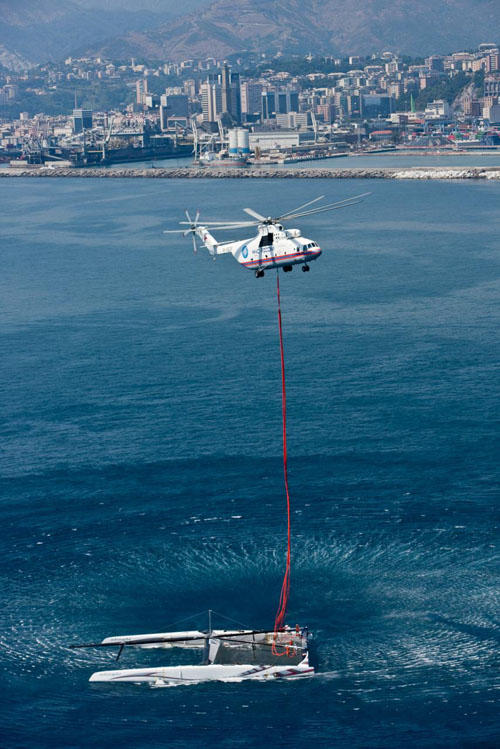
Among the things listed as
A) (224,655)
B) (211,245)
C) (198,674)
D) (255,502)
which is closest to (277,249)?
(211,245)

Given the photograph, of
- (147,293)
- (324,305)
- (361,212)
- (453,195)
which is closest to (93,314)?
(147,293)

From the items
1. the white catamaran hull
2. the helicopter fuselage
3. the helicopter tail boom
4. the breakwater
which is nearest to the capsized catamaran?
the white catamaran hull

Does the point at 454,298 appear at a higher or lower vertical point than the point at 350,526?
higher

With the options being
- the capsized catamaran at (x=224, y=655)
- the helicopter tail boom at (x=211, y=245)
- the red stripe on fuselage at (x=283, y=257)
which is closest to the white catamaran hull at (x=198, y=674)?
the capsized catamaran at (x=224, y=655)

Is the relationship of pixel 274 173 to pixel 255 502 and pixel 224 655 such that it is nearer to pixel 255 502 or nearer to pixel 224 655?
pixel 255 502

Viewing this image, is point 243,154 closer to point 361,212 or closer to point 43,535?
point 361,212

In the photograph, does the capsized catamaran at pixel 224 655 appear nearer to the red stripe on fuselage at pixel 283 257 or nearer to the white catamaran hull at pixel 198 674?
the white catamaran hull at pixel 198 674

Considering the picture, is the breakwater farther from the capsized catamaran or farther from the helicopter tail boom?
the capsized catamaran
